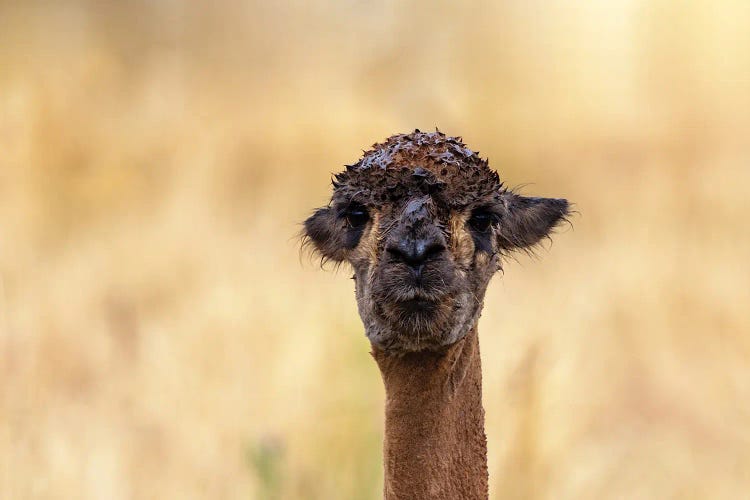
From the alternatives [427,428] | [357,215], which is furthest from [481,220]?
[427,428]

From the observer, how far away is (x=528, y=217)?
393 cm

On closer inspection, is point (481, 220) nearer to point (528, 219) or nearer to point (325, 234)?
point (528, 219)

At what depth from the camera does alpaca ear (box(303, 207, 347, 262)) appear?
155 inches

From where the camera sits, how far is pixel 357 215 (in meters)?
3.60

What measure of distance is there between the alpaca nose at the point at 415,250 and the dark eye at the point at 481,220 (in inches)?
15.2

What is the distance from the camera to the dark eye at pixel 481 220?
11.6 ft

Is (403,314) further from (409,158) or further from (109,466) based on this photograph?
(109,466)

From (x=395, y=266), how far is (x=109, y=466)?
3465 mm

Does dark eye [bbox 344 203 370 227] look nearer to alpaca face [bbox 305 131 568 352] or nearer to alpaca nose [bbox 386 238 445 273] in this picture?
alpaca face [bbox 305 131 568 352]

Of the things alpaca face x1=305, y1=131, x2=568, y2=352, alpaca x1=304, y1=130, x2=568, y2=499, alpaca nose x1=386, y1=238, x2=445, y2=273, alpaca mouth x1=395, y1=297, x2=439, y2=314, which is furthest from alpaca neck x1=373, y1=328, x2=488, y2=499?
alpaca nose x1=386, y1=238, x2=445, y2=273

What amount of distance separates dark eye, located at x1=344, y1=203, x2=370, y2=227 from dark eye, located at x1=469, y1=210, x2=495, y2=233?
14.2 inches

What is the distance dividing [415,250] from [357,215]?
1.75 feet

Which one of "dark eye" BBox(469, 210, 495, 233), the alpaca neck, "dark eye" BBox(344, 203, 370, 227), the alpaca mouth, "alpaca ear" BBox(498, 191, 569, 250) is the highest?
"alpaca ear" BBox(498, 191, 569, 250)

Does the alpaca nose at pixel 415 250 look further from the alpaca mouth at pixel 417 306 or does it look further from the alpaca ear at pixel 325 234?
the alpaca ear at pixel 325 234
